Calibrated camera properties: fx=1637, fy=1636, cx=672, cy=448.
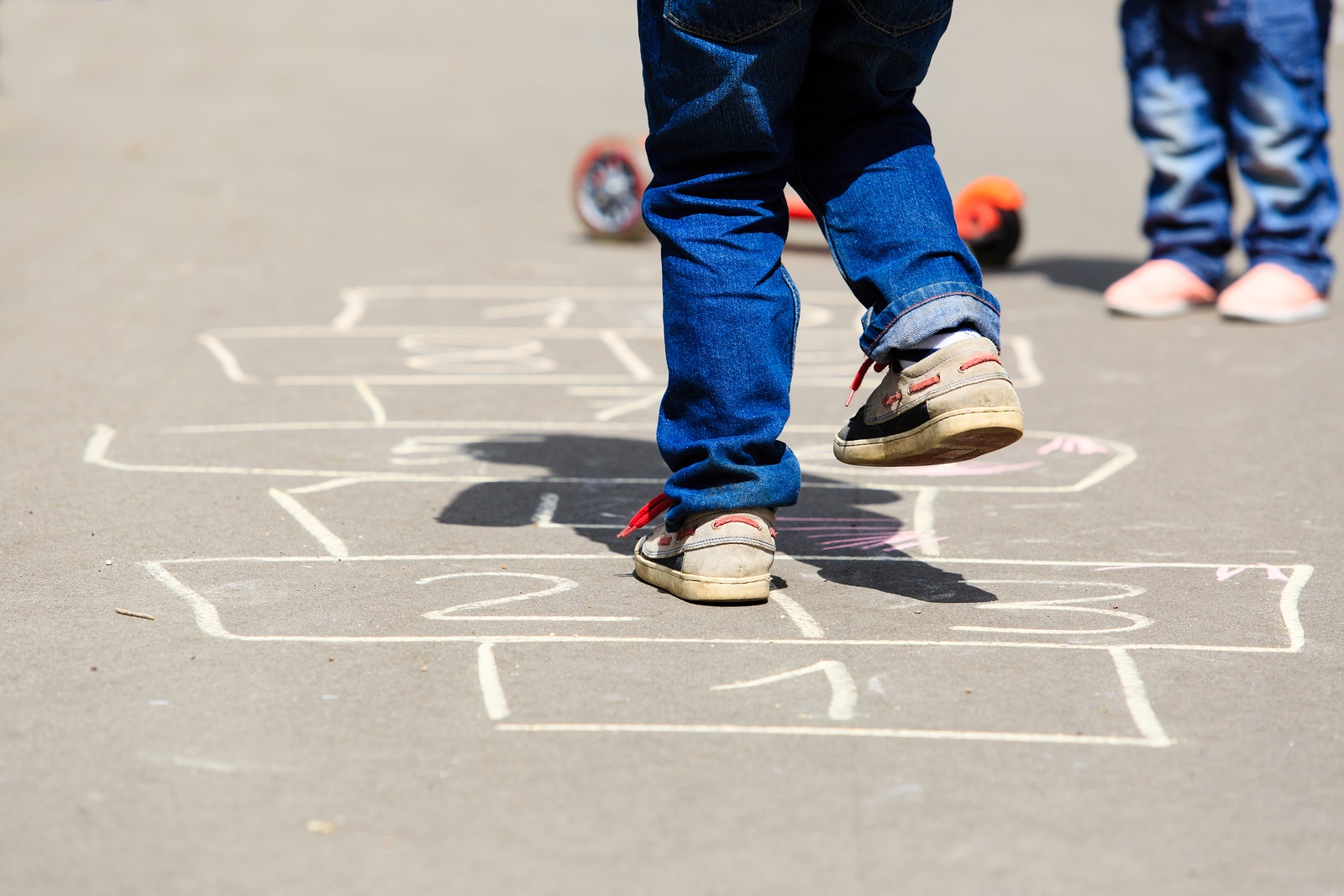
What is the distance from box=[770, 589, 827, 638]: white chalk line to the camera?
8.41ft

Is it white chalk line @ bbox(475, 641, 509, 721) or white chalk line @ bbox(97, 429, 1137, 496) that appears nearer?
white chalk line @ bbox(475, 641, 509, 721)

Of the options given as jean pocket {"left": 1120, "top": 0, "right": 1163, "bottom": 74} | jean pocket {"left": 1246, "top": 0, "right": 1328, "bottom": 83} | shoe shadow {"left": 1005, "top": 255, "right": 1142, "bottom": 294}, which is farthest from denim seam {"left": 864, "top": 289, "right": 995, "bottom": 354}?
shoe shadow {"left": 1005, "top": 255, "right": 1142, "bottom": 294}

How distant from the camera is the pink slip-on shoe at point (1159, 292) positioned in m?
5.70

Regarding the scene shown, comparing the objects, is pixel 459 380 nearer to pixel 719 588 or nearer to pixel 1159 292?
pixel 719 588

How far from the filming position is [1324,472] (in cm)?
367

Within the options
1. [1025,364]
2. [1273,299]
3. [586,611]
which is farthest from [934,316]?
[1273,299]

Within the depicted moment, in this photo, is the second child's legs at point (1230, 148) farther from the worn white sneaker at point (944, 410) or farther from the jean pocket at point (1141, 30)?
the worn white sneaker at point (944, 410)

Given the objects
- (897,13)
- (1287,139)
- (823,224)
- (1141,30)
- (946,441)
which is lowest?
(946,441)

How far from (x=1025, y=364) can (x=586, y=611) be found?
8.57 feet

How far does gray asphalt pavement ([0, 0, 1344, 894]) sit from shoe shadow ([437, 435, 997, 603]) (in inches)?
0.6

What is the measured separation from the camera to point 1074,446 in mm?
3936

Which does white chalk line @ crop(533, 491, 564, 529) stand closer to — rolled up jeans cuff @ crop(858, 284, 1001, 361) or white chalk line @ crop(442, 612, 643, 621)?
white chalk line @ crop(442, 612, 643, 621)

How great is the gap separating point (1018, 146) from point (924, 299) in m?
8.12

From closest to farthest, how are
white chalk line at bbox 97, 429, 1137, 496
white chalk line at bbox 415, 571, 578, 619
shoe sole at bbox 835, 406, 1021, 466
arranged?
shoe sole at bbox 835, 406, 1021, 466 → white chalk line at bbox 415, 571, 578, 619 → white chalk line at bbox 97, 429, 1137, 496
